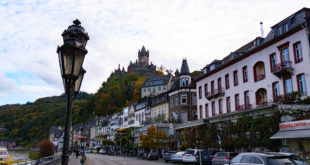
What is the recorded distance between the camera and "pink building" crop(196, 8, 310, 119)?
26625mm

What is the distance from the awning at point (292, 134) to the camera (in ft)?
69.5

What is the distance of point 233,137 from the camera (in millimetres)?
31500

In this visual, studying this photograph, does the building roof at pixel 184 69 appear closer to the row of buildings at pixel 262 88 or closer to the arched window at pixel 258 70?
the row of buildings at pixel 262 88

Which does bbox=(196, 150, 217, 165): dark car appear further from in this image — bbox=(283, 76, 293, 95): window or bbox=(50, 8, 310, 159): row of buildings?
bbox=(283, 76, 293, 95): window

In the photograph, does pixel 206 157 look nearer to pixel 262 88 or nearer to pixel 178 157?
pixel 178 157

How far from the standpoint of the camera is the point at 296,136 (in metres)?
21.7

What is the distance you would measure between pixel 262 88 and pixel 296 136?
10685 mm

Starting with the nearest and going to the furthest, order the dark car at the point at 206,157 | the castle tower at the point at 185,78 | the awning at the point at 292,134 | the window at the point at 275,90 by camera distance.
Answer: the awning at the point at 292,134 → the dark car at the point at 206,157 → the window at the point at 275,90 → the castle tower at the point at 185,78

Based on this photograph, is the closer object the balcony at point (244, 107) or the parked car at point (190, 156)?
the parked car at point (190, 156)

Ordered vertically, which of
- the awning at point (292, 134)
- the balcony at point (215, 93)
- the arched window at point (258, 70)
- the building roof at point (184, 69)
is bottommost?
the awning at point (292, 134)

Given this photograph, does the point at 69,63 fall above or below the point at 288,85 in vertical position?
below

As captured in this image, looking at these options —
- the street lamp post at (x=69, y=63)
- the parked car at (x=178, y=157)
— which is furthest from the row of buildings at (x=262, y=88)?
the street lamp post at (x=69, y=63)

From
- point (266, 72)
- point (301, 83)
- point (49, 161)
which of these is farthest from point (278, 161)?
point (266, 72)

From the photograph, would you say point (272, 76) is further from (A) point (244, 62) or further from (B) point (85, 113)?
(B) point (85, 113)
